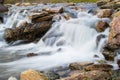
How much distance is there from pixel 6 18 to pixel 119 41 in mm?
14382

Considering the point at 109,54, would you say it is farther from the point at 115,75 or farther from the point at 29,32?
the point at 29,32

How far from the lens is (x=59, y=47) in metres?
15.8

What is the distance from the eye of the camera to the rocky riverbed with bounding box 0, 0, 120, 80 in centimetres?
1025

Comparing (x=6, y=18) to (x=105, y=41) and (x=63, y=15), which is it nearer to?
(x=63, y=15)

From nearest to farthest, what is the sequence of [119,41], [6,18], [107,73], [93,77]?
[93,77] → [107,73] → [119,41] → [6,18]

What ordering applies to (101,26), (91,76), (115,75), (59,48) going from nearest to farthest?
(91,76) < (115,75) < (101,26) < (59,48)

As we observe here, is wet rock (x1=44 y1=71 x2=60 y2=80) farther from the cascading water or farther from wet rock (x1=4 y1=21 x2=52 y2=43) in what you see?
wet rock (x1=4 y1=21 x2=52 y2=43)

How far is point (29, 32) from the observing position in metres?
17.9

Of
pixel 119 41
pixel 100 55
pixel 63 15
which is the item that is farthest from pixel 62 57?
pixel 63 15

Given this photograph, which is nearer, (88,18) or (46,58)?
(46,58)

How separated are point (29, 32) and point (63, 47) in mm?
3193

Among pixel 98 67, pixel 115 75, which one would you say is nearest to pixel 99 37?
pixel 98 67

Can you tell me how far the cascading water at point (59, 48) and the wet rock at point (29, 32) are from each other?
1.48 feet

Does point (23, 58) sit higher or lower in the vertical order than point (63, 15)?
lower
